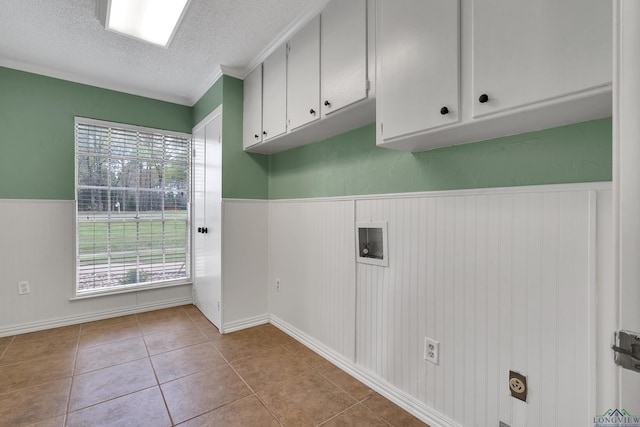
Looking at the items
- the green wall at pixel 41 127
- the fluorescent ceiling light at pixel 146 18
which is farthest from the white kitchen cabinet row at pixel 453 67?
the green wall at pixel 41 127

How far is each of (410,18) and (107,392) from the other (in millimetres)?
2763

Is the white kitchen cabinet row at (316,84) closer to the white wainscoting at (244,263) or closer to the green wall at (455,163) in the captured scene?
the green wall at (455,163)

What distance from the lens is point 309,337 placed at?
101 inches

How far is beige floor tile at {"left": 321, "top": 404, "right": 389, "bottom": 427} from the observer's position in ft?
5.35

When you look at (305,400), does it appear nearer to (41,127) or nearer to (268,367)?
(268,367)

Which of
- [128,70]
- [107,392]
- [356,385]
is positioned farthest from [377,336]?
[128,70]

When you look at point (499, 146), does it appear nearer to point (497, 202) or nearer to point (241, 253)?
point (497, 202)

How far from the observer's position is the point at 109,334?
2789 mm

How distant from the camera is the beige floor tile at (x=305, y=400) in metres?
1.69

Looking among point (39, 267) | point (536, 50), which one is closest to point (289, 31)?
point (536, 50)

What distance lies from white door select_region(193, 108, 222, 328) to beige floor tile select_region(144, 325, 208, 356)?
0.22 m

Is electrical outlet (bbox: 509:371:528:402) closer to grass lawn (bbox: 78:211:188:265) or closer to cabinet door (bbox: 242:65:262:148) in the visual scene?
cabinet door (bbox: 242:65:262:148)

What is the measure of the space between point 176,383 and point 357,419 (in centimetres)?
123

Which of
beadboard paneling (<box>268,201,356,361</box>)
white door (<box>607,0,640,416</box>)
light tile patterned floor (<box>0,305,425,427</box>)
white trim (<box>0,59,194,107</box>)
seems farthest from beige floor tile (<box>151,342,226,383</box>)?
white trim (<box>0,59,194,107</box>)
